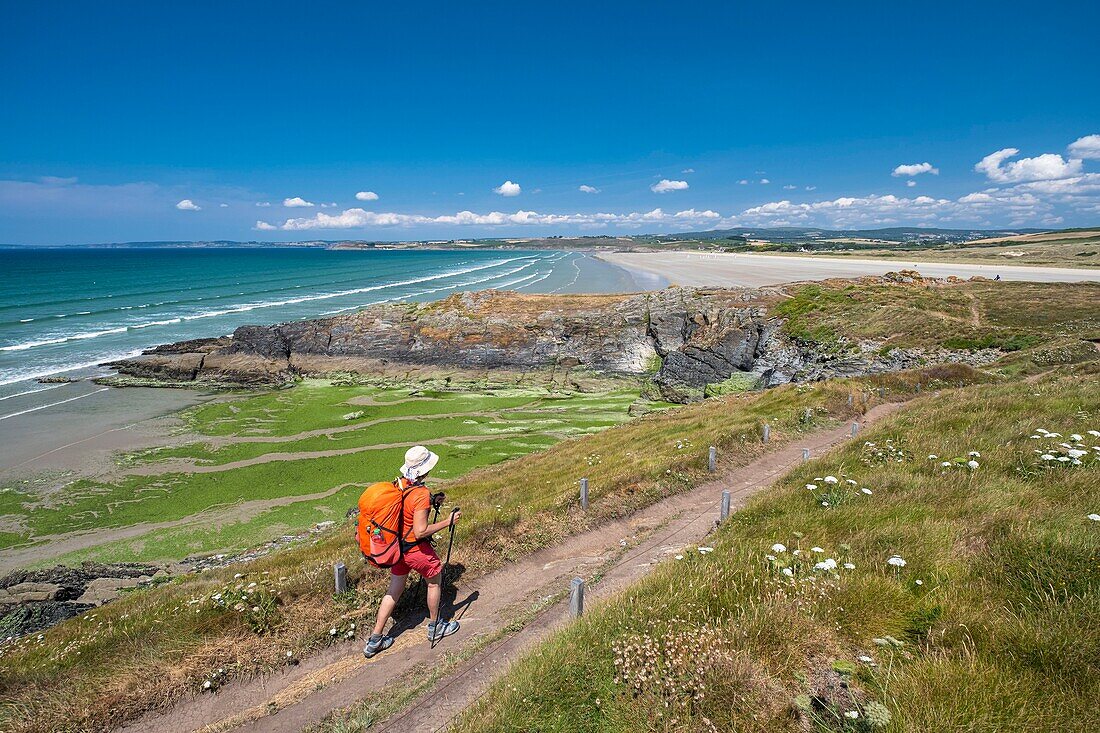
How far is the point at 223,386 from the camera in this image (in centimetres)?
4197

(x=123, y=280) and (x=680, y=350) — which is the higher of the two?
(x=123, y=280)

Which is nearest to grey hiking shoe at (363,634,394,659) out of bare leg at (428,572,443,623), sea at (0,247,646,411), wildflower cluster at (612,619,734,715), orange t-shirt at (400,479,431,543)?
bare leg at (428,572,443,623)

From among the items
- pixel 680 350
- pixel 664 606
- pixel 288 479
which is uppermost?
pixel 664 606

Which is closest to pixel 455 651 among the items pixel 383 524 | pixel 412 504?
pixel 383 524

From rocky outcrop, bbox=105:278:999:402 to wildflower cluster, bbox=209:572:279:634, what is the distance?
33324 mm

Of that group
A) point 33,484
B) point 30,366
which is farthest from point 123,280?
point 33,484

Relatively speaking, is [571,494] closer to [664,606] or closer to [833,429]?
[664,606]

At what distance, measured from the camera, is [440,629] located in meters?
7.55

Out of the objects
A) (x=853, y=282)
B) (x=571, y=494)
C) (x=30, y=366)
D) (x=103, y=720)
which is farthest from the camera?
(x=853, y=282)

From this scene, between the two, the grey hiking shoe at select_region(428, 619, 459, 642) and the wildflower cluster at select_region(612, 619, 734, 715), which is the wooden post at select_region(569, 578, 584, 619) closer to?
the wildflower cluster at select_region(612, 619, 734, 715)

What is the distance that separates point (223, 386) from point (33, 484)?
19.1 meters

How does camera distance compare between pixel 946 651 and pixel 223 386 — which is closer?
pixel 946 651

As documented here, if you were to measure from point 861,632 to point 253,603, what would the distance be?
28.4 feet

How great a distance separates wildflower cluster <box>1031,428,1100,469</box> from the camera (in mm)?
8244
